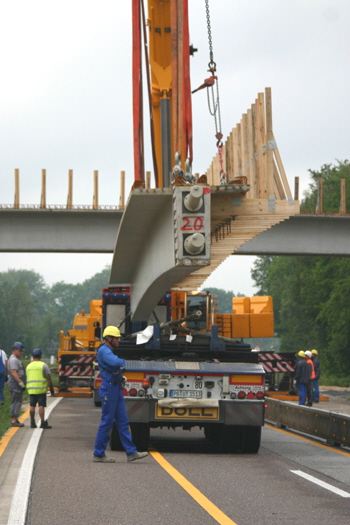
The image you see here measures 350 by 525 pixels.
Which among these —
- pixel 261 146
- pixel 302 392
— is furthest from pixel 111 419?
pixel 302 392

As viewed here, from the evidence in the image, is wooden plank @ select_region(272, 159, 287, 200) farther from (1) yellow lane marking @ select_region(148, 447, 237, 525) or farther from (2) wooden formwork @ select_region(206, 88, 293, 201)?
(1) yellow lane marking @ select_region(148, 447, 237, 525)

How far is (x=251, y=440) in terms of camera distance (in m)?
15.1

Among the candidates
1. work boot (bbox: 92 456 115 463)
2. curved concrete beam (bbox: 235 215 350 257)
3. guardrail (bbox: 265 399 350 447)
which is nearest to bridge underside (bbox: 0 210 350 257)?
curved concrete beam (bbox: 235 215 350 257)

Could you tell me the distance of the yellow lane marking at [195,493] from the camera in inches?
352

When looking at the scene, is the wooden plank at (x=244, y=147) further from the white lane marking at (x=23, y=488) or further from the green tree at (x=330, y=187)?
the green tree at (x=330, y=187)

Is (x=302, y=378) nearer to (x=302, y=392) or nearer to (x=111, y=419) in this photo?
(x=302, y=392)

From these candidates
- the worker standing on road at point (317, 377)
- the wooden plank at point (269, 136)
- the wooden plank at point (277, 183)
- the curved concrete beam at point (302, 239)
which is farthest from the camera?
the curved concrete beam at point (302, 239)

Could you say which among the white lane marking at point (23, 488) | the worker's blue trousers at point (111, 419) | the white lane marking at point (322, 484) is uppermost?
the worker's blue trousers at point (111, 419)

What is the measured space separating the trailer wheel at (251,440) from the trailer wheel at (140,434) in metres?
1.58

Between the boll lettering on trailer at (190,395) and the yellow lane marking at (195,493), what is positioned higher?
the boll lettering on trailer at (190,395)

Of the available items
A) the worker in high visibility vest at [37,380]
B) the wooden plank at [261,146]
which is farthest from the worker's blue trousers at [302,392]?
the wooden plank at [261,146]

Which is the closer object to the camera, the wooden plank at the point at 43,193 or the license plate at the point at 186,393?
the license plate at the point at 186,393

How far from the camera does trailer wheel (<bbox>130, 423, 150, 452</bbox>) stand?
48.4 feet

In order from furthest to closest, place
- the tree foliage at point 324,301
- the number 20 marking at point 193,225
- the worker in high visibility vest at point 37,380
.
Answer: the tree foliage at point 324,301, the worker in high visibility vest at point 37,380, the number 20 marking at point 193,225
